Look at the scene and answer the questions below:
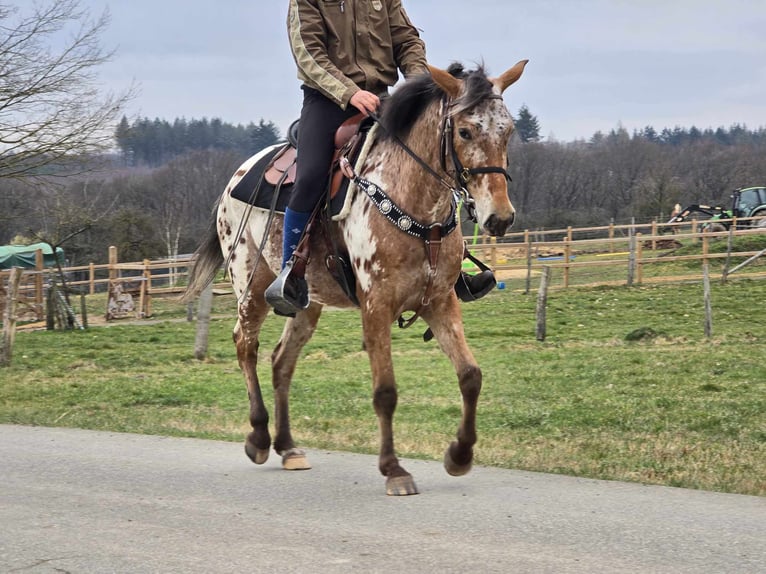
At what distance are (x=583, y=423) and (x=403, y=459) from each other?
3.19 meters

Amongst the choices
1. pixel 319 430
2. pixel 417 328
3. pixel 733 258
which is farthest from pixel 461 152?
pixel 733 258

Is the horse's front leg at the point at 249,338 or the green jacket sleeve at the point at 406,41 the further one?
the horse's front leg at the point at 249,338

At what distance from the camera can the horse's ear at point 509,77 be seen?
236 inches

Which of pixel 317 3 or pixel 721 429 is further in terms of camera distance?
pixel 721 429

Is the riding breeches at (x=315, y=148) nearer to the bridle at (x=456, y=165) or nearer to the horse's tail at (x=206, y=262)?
the bridle at (x=456, y=165)

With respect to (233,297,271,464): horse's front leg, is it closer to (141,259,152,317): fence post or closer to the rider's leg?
the rider's leg

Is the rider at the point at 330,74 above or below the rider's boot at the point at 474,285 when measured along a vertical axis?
above

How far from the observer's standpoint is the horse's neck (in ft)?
20.3

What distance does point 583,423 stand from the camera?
385 inches

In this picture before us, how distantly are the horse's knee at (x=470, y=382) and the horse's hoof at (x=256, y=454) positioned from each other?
1907mm

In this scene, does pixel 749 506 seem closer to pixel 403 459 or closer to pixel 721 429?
pixel 403 459

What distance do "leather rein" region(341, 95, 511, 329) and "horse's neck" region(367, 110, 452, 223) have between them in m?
0.03

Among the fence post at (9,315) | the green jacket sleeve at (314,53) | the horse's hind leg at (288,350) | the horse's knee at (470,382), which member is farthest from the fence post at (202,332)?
the horse's knee at (470,382)

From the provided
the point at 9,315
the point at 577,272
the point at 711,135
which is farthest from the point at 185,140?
the point at 9,315
